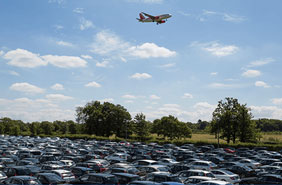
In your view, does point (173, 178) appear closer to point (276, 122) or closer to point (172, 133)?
point (172, 133)

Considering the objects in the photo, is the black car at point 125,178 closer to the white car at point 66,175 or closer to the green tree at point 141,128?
the white car at point 66,175

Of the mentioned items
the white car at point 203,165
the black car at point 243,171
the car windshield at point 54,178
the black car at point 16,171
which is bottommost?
the black car at point 243,171

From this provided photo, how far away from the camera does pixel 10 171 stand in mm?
19953

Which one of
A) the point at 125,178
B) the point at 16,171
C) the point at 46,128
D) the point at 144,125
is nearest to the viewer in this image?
the point at 125,178

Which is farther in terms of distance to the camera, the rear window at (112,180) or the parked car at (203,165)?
the parked car at (203,165)

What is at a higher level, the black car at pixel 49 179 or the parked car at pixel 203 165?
the black car at pixel 49 179

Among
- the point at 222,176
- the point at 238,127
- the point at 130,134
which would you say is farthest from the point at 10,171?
the point at 130,134

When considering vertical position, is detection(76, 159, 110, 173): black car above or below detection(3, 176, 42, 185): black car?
below

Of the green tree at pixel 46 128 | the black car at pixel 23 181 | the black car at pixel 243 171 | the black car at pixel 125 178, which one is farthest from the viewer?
the green tree at pixel 46 128

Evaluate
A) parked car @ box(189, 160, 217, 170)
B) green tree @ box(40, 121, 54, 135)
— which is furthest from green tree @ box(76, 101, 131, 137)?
parked car @ box(189, 160, 217, 170)

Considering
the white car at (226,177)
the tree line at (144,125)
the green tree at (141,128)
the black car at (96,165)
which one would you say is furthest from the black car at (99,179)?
the green tree at (141,128)

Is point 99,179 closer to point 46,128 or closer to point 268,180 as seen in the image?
point 268,180

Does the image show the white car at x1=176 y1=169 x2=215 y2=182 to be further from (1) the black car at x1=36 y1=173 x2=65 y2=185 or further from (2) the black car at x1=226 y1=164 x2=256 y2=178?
(1) the black car at x1=36 y1=173 x2=65 y2=185

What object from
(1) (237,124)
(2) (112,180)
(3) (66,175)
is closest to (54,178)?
(3) (66,175)
